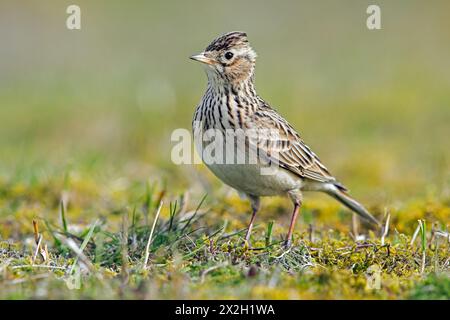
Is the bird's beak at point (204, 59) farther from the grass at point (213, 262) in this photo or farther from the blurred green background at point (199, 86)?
the blurred green background at point (199, 86)

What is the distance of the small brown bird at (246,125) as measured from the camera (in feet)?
20.5

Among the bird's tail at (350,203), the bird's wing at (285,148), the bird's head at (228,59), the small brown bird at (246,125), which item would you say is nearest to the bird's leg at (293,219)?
the small brown bird at (246,125)

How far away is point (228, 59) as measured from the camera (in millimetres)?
6723

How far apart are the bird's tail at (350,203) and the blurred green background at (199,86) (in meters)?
0.64

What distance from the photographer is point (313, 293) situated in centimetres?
470

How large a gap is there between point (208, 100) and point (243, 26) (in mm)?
15806

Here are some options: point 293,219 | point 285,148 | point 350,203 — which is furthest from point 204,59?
point 350,203

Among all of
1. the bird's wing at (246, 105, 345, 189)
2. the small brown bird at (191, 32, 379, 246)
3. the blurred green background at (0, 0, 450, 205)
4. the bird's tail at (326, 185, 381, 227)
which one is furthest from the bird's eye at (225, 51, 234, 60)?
the blurred green background at (0, 0, 450, 205)

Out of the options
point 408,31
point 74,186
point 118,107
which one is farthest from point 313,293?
point 408,31

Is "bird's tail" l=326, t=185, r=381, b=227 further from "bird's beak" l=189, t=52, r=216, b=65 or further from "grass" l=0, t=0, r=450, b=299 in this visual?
"bird's beak" l=189, t=52, r=216, b=65

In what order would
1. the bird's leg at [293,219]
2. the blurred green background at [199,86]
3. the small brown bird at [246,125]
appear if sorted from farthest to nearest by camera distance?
the blurred green background at [199,86]
the small brown bird at [246,125]
the bird's leg at [293,219]

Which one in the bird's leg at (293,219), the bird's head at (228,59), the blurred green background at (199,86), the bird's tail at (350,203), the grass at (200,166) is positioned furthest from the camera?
the blurred green background at (199,86)

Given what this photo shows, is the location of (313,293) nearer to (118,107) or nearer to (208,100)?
(208,100)

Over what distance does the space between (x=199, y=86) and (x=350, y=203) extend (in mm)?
8804
